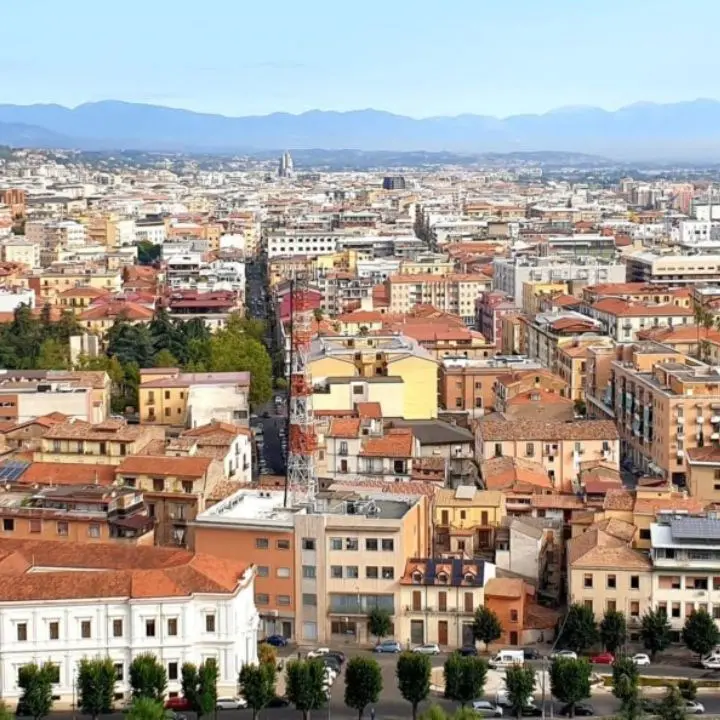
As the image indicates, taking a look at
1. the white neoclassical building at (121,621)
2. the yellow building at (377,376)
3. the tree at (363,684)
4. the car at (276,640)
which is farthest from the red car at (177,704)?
the yellow building at (377,376)

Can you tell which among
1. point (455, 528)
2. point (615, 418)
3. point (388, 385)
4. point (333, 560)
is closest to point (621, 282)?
point (615, 418)

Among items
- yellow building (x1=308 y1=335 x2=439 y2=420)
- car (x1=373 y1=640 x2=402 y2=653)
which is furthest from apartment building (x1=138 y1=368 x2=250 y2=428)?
car (x1=373 y1=640 x2=402 y2=653)

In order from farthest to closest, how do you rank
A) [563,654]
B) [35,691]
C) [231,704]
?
Result: [563,654] < [231,704] < [35,691]

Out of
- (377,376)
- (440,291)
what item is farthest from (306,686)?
(440,291)

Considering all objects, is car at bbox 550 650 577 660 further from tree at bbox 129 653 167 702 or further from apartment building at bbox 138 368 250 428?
apartment building at bbox 138 368 250 428

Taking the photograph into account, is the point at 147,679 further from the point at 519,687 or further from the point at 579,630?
the point at 579,630

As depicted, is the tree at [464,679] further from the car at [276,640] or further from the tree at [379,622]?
the car at [276,640]
